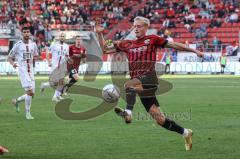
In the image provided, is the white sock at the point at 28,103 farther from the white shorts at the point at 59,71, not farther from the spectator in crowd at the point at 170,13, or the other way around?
the spectator in crowd at the point at 170,13

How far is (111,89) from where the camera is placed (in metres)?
14.0

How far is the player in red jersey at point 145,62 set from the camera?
11.8 metres

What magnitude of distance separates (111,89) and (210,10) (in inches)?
1676

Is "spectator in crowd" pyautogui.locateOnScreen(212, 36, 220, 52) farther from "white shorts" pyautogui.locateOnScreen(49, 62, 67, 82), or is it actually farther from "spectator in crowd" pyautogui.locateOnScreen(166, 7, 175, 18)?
"white shorts" pyautogui.locateOnScreen(49, 62, 67, 82)

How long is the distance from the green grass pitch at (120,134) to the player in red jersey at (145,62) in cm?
50

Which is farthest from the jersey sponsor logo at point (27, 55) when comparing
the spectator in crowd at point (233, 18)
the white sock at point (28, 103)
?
the spectator in crowd at point (233, 18)

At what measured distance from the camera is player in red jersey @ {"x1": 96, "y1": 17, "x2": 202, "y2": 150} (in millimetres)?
11797

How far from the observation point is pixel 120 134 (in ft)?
46.2

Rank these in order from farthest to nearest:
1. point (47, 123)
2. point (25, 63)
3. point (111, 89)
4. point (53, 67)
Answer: point (53, 67)
point (25, 63)
point (47, 123)
point (111, 89)

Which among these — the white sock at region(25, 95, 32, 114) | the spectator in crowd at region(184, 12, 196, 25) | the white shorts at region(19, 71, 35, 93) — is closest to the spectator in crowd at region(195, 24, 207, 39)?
the spectator in crowd at region(184, 12, 196, 25)

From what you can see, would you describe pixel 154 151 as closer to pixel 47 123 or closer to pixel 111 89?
pixel 111 89

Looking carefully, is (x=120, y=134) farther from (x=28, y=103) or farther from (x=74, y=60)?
(x=74, y=60)

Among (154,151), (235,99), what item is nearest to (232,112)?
(235,99)

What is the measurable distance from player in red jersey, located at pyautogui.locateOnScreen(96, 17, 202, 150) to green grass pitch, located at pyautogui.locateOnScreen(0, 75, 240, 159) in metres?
0.50
